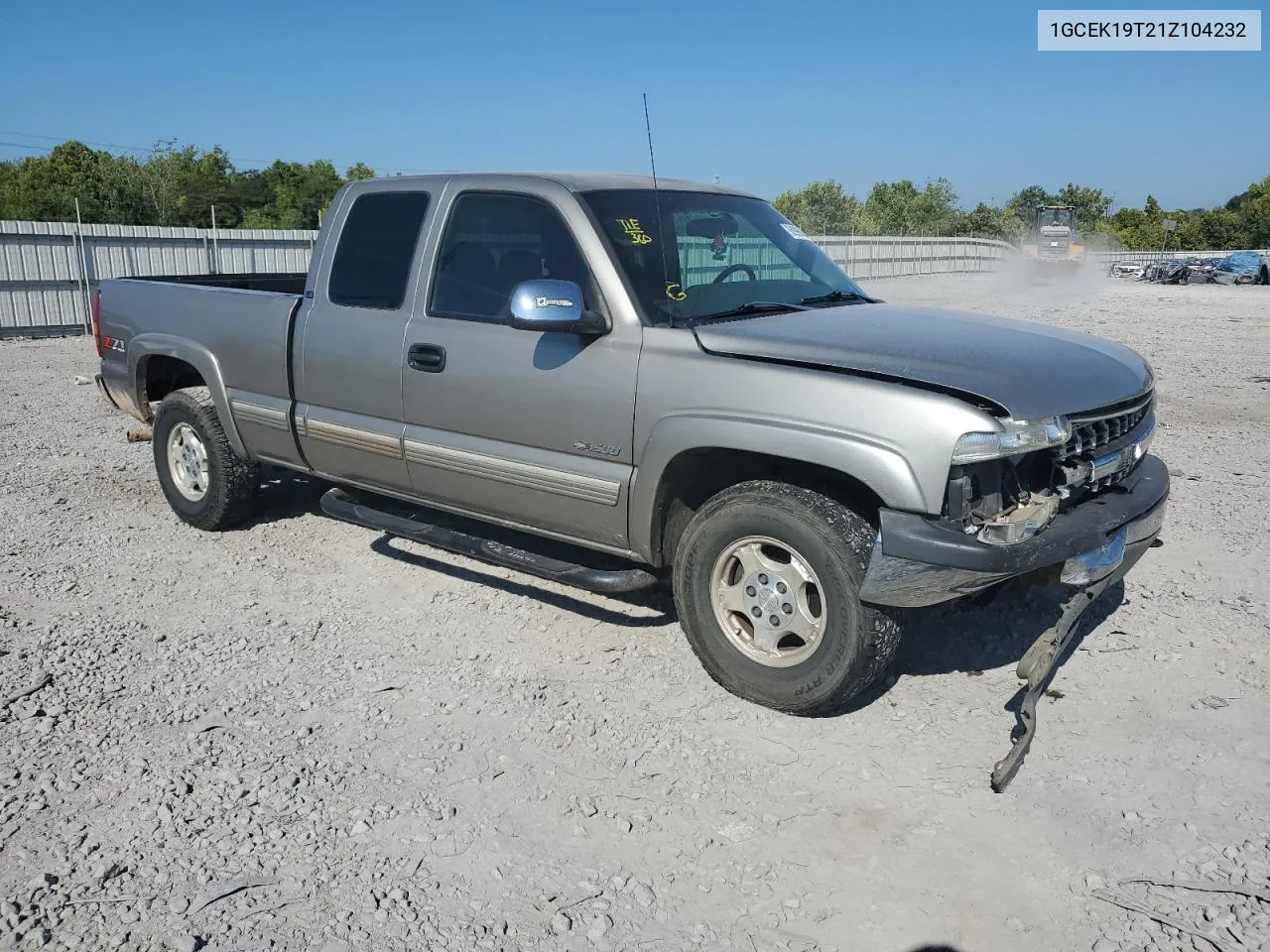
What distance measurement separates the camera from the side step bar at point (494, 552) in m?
4.36

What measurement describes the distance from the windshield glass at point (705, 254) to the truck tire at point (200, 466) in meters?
2.81

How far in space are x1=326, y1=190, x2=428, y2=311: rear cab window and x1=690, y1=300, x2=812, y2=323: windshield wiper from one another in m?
1.52

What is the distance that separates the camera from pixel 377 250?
5.17m

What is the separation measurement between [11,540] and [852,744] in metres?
4.99

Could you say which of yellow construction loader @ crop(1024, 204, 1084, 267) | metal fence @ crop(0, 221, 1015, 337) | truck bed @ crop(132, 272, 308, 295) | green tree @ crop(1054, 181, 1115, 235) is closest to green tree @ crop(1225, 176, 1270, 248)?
green tree @ crop(1054, 181, 1115, 235)

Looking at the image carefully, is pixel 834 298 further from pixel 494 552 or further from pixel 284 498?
pixel 284 498

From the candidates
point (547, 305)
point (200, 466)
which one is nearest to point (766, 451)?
point (547, 305)

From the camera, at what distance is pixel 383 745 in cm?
381

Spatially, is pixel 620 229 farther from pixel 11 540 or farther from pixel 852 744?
pixel 11 540

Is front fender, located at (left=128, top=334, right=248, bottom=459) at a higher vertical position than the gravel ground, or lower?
higher

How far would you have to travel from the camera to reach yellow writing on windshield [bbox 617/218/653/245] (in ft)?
14.7

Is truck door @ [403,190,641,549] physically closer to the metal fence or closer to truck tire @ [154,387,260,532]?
truck tire @ [154,387,260,532]

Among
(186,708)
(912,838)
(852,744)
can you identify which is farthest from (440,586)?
(912,838)

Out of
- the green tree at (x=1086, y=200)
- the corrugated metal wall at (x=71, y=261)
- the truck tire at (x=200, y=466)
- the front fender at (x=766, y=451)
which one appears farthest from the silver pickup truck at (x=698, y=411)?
the green tree at (x=1086, y=200)
